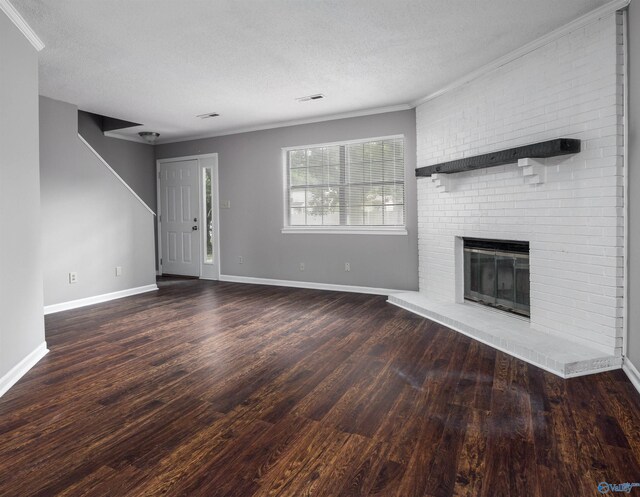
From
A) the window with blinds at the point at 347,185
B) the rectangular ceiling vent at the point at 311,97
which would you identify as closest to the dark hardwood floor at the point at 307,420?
the window with blinds at the point at 347,185

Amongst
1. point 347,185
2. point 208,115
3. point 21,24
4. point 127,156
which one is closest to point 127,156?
point 127,156

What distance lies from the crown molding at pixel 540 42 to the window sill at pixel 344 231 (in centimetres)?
169

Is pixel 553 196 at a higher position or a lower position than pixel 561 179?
lower

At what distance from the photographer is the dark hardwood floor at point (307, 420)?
1639mm

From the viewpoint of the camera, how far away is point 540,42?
3348 millimetres

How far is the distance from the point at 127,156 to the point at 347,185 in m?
3.87

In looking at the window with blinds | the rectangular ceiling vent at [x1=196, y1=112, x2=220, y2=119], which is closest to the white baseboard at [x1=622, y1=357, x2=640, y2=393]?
the window with blinds

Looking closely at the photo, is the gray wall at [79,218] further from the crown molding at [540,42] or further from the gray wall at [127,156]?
the crown molding at [540,42]

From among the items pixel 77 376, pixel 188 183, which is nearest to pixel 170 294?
pixel 188 183

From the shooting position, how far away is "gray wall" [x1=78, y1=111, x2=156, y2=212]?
623cm

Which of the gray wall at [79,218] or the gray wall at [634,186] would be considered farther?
the gray wall at [79,218]

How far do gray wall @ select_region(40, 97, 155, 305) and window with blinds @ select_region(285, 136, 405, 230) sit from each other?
2.30 m

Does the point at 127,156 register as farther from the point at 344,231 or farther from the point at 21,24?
the point at 21,24

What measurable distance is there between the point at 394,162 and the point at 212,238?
3.37 metres
